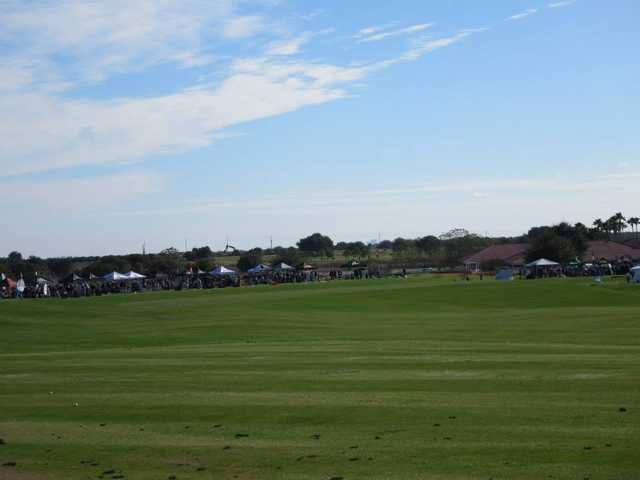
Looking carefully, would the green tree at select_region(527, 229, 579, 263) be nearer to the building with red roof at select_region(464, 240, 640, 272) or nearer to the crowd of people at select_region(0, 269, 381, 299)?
the building with red roof at select_region(464, 240, 640, 272)

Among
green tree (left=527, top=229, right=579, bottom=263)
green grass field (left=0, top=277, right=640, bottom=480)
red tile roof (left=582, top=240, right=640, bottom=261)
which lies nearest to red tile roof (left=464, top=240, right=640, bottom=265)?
red tile roof (left=582, top=240, right=640, bottom=261)

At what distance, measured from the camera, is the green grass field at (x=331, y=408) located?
11.4 m

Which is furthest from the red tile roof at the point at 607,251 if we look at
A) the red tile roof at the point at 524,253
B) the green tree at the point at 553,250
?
the green tree at the point at 553,250

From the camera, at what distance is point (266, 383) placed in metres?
19.0

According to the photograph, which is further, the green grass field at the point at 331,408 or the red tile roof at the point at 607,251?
the red tile roof at the point at 607,251

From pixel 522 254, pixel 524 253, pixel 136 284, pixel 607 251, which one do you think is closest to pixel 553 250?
pixel 524 253

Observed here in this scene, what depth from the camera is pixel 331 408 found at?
1531 centimetres

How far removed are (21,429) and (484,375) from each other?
9.89m

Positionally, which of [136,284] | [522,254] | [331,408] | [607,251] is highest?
[522,254]

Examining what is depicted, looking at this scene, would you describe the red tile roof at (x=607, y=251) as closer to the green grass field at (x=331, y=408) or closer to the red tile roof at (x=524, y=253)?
the red tile roof at (x=524, y=253)

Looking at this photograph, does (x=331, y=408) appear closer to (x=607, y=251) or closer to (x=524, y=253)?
(x=524, y=253)

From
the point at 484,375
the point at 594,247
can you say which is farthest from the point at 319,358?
the point at 594,247

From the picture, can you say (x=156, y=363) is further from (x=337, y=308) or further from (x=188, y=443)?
(x=337, y=308)

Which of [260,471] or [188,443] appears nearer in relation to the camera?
[260,471]
